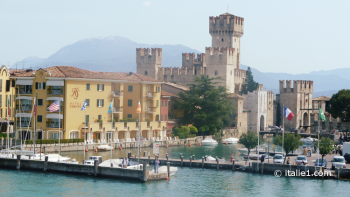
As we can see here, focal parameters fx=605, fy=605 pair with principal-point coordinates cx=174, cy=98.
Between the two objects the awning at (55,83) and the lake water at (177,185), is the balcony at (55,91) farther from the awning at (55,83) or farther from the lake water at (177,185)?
the lake water at (177,185)

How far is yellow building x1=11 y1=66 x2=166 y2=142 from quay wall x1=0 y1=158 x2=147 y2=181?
11.7m

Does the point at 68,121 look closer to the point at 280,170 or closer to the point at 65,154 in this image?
the point at 65,154

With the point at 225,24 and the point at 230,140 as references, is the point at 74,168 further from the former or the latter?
the point at 225,24

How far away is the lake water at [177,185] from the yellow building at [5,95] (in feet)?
56.1

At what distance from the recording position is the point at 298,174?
156ft

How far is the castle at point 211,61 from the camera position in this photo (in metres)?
101

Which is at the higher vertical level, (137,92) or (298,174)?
(137,92)

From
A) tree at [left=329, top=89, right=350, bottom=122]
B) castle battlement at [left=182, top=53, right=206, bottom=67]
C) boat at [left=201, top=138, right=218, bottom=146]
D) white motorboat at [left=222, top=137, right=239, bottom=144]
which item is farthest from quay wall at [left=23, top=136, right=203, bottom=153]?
castle battlement at [left=182, top=53, right=206, bottom=67]

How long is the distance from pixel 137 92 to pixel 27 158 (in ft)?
86.3

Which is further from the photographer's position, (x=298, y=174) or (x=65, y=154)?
(x=65, y=154)

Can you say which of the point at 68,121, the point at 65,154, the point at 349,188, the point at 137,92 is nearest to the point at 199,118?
the point at 137,92

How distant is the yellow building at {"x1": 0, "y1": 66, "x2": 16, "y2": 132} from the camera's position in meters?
63.9

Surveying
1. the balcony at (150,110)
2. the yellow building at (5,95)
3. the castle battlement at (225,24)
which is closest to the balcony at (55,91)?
the yellow building at (5,95)

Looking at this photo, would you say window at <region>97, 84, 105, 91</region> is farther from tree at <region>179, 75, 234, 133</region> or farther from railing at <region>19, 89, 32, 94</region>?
tree at <region>179, 75, 234, 133</region>
